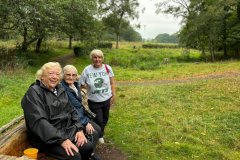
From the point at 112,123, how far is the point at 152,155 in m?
1.93

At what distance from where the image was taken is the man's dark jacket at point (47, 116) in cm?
225

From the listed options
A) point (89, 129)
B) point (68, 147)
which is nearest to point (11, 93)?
point (89, 129)

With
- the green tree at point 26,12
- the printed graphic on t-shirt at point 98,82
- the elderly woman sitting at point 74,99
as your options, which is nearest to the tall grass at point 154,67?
the green tree at point 26,12

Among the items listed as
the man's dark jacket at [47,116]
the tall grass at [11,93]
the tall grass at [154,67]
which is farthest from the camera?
the tall grass at [154,67]

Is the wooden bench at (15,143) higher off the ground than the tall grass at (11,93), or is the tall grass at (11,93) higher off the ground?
the wooden bench at (15,143)

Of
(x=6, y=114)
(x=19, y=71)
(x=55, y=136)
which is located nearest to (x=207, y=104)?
(x=55, y=136)

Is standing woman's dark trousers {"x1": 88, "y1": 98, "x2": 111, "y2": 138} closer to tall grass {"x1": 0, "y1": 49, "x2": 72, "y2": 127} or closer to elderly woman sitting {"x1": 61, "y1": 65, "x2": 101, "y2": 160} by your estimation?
elderly woman sitting {"x1": 61, "y1": 65, "x2": 101, "y2": 160}

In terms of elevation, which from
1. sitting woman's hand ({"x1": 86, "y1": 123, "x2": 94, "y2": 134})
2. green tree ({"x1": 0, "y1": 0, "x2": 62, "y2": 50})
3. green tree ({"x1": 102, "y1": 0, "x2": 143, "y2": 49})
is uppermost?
green tree ({"x1": 102, "y1": 0, "x2": 143, "y2": 49})

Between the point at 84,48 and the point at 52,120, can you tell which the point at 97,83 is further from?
the point at 84,48

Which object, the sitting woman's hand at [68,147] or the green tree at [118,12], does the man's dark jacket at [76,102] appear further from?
the green tree at [118,12]

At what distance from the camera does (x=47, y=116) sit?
93.8 inches

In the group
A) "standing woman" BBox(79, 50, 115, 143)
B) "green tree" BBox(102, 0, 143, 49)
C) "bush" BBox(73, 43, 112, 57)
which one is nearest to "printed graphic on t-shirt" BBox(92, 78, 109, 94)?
"standing woman" BBox(79, 50, 115, 143)

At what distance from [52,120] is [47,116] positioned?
0.31ft

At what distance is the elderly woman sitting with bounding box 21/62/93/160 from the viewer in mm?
2256
